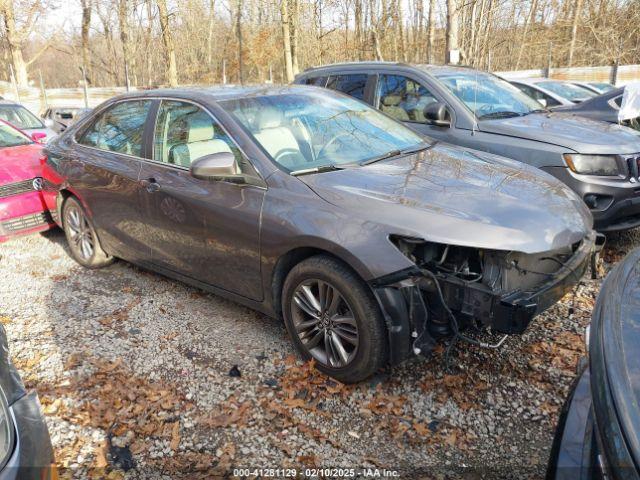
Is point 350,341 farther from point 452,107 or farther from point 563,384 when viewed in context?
point 452,107

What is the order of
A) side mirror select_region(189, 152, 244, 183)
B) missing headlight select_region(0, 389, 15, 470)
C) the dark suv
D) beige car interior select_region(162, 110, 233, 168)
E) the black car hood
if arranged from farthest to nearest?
the dark suv → beige car interior select_region(162, 110, 233, 168) → side mirror select_region(189, 152, 244, 183) → missing headlight select_region(0, 389, 15, 470) → the black car hood

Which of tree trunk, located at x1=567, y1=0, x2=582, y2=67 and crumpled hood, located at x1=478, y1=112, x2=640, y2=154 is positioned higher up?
tree trunk, located at x1=567, y1=0, x2=582, y2=67

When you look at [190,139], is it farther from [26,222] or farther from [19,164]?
[19,164]

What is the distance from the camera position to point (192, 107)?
3789 mm

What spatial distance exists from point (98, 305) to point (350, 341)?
2.42 m

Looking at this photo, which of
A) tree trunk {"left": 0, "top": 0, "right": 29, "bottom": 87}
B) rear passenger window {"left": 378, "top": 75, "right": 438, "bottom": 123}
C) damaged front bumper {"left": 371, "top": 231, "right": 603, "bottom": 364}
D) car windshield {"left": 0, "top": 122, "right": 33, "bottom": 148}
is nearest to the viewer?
damaged front bumper {"left": 371, "top": 231, "right": 603, "bottom": 364}

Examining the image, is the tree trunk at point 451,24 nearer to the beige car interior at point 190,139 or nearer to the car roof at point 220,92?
the car roof at point 220,92

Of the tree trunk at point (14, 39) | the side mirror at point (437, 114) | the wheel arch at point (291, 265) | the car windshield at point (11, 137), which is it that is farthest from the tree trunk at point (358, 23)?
the wheel arch at point (291, 265)

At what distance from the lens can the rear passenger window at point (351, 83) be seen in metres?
6.16

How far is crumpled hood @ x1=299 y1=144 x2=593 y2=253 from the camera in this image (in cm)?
262

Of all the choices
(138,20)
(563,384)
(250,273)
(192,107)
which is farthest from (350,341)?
(138,20)

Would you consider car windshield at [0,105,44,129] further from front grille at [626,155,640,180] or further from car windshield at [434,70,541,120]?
front grille at [626,155,640,180]

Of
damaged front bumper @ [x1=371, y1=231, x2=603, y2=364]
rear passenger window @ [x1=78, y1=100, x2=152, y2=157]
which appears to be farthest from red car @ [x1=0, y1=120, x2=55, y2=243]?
damaged front bumper @ [x1=371, y1=231, x2=603, y2=364]

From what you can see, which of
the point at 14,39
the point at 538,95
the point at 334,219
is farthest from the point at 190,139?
the point at 14,39
